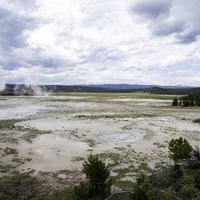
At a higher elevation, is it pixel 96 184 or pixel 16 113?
pixel 96 184

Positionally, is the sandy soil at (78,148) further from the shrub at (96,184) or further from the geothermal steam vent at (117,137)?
the shrub at (96,184)

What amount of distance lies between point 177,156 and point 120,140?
28.6 feet

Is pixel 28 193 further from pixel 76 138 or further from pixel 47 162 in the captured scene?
pixel 76 138

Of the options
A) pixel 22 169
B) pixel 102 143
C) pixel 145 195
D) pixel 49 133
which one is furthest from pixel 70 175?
pixel 49 133

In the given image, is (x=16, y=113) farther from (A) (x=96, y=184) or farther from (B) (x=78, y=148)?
(A) (x=96, y=184)

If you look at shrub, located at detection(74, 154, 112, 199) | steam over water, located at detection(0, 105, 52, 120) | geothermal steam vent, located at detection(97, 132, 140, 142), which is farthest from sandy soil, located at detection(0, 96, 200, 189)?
steam over water, located at detection(0, 105, 52, 120)

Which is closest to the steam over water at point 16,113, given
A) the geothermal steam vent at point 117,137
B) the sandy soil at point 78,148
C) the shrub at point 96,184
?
the sandy soil at point 78,148

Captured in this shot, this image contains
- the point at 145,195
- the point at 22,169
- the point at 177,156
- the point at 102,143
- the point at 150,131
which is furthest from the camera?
the point at 150,131

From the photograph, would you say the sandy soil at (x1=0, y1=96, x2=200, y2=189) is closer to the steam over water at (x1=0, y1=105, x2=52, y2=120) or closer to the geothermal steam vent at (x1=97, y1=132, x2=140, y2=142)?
the geothermal steam vent at (x1=97, y1=132, x2=140, y2=142)

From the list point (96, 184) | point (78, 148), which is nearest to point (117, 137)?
point (78, 148)

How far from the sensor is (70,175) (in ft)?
34.8

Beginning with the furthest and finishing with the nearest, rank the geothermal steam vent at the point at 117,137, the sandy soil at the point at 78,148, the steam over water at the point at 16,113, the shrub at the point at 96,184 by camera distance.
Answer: the steam over water at the point at 16,113 → the geothermal steam vent at the point at 117,137 → the sandy soil at the point at 78,148 → the shrub at the point at 96,184

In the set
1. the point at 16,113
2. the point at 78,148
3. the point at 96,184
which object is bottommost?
the point at 78,148

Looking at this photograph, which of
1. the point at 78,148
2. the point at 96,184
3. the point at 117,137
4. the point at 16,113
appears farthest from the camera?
the point at 16,113
